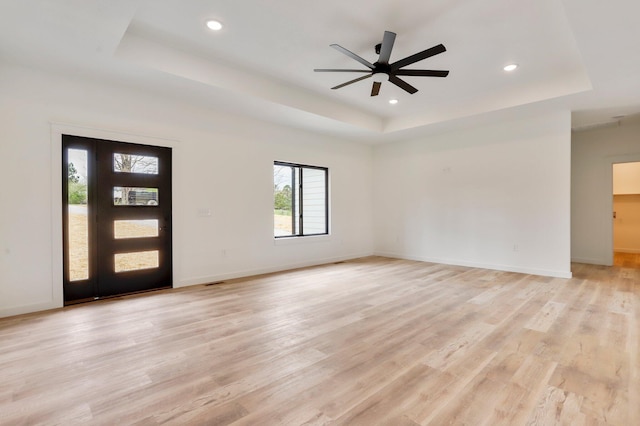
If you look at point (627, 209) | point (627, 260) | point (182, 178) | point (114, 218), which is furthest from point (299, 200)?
A: point (627, 209)

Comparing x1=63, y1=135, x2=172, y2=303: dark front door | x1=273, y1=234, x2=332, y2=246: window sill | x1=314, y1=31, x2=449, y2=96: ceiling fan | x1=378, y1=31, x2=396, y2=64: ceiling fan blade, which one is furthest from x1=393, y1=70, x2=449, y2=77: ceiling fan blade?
x1=273, y1=234, x2=332, y2=246: window sill

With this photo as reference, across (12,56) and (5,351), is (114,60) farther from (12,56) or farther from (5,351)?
(5,351)

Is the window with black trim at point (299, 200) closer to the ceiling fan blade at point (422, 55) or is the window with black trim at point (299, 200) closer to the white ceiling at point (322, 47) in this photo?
the white ceiling at point (322, 47)

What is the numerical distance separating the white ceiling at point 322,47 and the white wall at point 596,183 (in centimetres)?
132

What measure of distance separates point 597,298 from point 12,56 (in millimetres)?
7705

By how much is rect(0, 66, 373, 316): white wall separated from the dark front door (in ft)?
0.46

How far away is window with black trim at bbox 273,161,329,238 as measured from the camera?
6.39 m

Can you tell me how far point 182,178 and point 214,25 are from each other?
93.4 inches

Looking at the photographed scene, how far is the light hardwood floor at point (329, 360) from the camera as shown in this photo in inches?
73.2

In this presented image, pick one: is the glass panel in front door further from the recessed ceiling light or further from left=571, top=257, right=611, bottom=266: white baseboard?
left=571, top=257, right=611, bottom=266: white baseboard

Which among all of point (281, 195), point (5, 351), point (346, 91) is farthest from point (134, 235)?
point (346, 91)

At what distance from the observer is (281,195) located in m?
6.46

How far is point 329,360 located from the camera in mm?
2488

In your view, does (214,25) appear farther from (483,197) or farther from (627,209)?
(627,209)
